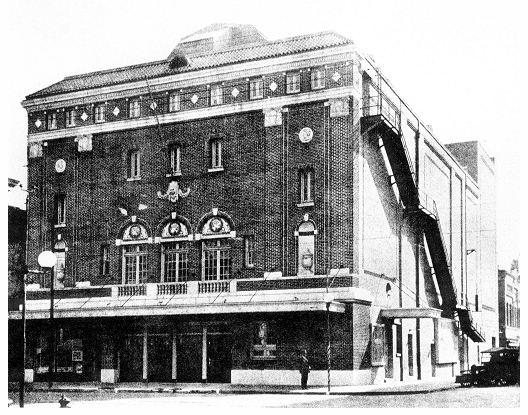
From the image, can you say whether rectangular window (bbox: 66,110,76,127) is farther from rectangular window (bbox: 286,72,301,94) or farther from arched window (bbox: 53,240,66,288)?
rectangular window (bbox: 286,72,301,94)

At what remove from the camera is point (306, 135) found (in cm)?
Answer: 2994

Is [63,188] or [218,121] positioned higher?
[218,121]

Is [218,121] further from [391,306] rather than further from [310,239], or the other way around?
[391,306]

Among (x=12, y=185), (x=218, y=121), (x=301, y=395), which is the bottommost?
(x=301, y=395)

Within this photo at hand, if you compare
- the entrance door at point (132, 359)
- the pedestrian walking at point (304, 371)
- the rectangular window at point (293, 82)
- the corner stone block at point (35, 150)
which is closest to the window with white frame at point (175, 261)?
the entrance door at point (132, 359)

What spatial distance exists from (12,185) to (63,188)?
17.5 ft

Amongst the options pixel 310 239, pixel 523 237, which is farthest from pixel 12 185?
pixel 523 237

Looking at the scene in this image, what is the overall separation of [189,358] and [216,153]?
22.8 ft

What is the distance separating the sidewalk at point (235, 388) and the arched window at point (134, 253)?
12.2ft

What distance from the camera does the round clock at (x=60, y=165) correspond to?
106ft

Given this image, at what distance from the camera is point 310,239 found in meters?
29.8

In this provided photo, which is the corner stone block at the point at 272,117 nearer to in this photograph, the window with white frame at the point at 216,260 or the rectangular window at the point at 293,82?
the rectangular window at the point at 293,82

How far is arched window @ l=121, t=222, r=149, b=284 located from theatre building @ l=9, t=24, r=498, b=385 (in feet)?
0.13

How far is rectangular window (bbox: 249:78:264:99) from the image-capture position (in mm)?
30156
